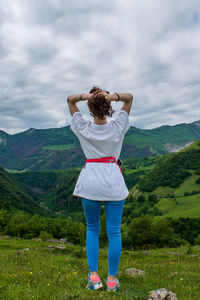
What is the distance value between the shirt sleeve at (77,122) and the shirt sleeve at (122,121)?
1.94 ft

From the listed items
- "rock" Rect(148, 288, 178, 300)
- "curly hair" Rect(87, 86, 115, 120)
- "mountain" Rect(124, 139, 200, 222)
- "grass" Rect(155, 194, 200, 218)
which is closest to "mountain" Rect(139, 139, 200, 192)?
"mountain" Rect(124, 139, 200, 222)

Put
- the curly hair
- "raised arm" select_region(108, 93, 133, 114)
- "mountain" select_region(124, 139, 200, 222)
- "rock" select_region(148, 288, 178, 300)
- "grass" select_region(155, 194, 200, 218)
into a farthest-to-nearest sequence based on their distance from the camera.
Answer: "mountain" select_region(124, 139, 200, 222) → "grass" select_region(155, 194, 200, 218) → "raised arm" select_region(108, 93, 133, 114) → the curly hair → "rock" select_region(148, 288, 178, 300)

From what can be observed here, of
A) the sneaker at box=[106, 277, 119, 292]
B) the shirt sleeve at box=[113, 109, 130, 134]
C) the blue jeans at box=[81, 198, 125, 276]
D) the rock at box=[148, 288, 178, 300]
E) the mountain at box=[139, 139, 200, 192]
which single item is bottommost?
the mountain at box=[139, 139, 200, 192]

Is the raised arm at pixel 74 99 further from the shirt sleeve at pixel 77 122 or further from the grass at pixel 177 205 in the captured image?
the grass at pixel 177 205

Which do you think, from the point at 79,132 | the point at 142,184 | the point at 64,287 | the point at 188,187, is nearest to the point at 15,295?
the point at 64,287

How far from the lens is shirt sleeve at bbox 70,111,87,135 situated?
4340 millimetres

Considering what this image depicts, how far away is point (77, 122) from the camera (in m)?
4.39

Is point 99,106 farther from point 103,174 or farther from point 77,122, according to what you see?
point 103,174

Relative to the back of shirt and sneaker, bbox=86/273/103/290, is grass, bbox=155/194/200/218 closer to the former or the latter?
sneaker, bbox=86/273/103/290

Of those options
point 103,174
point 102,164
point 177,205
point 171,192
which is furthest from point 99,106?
point 171,192

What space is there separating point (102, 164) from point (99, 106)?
101cm

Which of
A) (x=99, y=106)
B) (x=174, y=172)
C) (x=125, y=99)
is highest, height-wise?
(x=125, y=99)

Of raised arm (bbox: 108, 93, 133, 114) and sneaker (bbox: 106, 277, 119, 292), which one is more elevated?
raised arm (bbox: 108, 93, 133, 114)

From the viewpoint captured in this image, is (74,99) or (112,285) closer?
(112,285)
